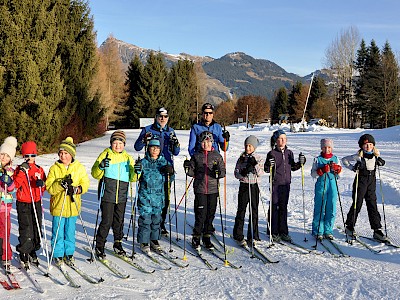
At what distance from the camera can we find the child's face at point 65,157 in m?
4.73

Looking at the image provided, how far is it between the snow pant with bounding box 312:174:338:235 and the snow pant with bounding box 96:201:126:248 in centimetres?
299

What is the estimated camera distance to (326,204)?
A: 585 centimetres

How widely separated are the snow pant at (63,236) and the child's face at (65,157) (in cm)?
70

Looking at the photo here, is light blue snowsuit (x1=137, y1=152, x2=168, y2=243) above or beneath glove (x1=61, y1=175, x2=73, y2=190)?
beneath

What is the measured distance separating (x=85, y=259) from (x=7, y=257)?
3.06 feet

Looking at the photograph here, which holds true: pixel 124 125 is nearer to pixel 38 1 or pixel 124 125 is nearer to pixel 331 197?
pixel 38 1

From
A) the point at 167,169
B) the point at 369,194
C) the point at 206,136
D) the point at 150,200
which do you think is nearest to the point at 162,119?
the point at 206,136

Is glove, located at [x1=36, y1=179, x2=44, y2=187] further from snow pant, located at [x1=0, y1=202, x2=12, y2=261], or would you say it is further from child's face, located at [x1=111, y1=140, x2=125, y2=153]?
child's face, located at [x1=111, y1=140, x2=125, y2=153]

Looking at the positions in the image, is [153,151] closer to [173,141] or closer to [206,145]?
[173,141]

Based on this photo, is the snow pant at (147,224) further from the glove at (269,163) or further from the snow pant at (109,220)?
the glove at (269,163)

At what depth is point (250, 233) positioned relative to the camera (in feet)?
19.0

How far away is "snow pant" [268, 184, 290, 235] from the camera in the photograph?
5859 millimetres

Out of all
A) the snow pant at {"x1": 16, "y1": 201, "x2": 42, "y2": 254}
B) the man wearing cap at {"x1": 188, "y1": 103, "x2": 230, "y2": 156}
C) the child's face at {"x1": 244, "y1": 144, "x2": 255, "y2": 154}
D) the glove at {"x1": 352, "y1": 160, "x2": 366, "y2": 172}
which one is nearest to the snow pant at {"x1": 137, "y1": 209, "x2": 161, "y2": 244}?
the man wearing cap at {"x1": 188, "y1": 103, "x2": 230, "y2": 156}

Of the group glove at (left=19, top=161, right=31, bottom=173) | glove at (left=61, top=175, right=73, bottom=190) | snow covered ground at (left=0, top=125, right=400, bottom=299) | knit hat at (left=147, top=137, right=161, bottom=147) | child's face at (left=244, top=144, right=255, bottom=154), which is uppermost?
knit hat at (left=147, top=137, right=161, bottom=147)
